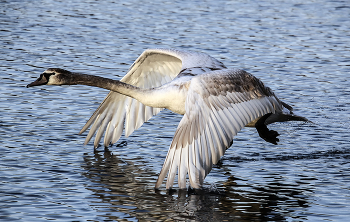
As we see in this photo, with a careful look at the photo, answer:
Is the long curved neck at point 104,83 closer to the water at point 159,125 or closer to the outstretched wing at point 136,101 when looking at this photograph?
the water at point 159,125

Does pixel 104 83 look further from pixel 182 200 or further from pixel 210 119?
pixel 182 200

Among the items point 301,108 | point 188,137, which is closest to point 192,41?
point 301,108

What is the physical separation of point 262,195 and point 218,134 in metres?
1.21

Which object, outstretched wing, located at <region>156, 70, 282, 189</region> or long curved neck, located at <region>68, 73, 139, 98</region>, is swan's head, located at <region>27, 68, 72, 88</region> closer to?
long curved neck, located at <region>68, 73, 139, 98</region>

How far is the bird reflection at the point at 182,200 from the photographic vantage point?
7.92 meters

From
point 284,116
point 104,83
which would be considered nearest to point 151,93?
point 104,83

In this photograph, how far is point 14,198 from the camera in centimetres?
819

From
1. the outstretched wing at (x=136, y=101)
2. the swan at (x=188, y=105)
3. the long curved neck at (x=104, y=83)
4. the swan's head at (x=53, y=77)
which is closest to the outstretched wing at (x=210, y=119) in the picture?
the swan at (x=188, y=105)

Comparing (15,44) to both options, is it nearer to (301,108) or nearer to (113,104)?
(113,104)

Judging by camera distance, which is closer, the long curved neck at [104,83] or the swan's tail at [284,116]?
the long curved neck at [104,83]

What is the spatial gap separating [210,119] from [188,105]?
35 centimetres

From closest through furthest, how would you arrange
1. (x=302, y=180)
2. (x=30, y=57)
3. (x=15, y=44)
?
(x=302, y=180)
(x=30, y=57)
(x=15, y=44)

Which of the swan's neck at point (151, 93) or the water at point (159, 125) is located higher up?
the swan's neck at point (151, 93)

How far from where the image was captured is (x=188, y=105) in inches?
329
